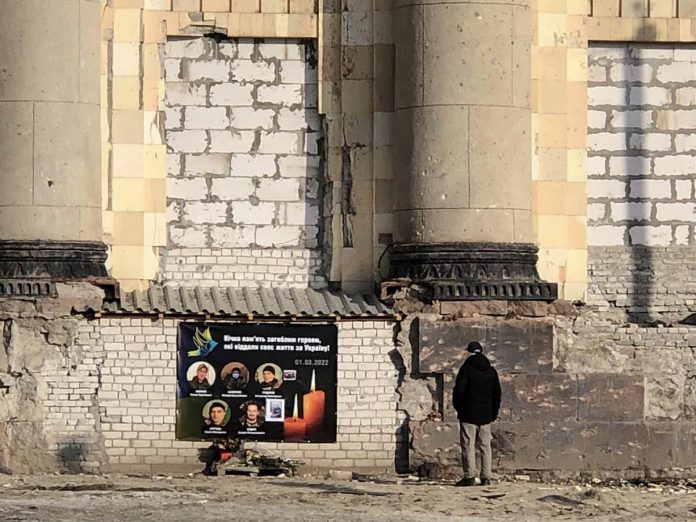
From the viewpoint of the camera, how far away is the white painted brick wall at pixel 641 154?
72.8 ft

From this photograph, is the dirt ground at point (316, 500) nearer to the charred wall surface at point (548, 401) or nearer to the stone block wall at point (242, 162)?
the charred wall surface at point (548, 401)

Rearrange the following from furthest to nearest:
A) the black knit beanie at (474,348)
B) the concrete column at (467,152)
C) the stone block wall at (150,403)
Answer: the concrete column at (467,152) → the stone block wall at (150,403) → the black knit beanie at (474,348)

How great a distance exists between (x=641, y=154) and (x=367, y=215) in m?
3.41

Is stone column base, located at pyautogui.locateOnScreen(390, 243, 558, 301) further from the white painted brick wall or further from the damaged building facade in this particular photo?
the white painted brick wall

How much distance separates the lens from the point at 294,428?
2100cm

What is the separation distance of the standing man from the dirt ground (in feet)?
0.91

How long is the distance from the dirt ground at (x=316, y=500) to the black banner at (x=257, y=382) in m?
0.69

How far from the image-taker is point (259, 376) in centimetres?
2108

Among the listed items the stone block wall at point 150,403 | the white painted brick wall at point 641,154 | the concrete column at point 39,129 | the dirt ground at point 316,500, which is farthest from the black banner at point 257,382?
the white painted brick wall at point 641,154

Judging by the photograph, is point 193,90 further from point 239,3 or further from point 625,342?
point 625,342

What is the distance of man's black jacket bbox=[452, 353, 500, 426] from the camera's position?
773 inches

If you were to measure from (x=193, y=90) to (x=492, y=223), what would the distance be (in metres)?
3.93

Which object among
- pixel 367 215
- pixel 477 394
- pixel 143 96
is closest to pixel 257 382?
pixel 367 215

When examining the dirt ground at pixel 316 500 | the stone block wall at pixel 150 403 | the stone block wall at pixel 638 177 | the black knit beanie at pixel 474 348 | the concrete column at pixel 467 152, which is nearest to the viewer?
the dirt ground at pixel 316 500
